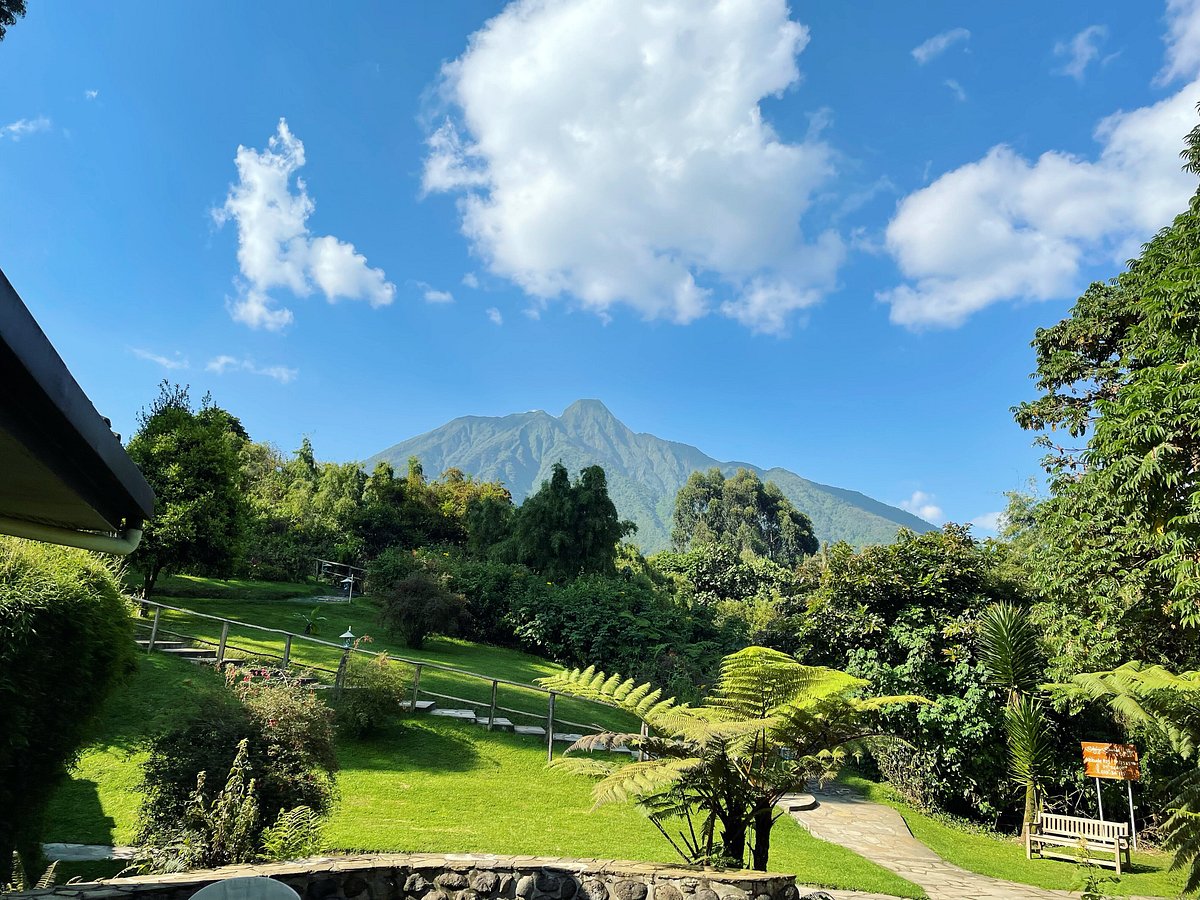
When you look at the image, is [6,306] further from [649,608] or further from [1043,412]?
[649,608]

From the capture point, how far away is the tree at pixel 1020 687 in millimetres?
10789

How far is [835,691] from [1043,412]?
991cm

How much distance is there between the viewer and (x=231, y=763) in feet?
18.3

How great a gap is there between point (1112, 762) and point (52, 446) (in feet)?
41.6

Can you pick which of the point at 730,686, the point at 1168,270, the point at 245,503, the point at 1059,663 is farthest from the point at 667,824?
the point at 245,503

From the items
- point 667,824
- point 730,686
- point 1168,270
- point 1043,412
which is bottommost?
point 667,824

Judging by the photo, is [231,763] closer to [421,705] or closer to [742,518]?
[421,705]

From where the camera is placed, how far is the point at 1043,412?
1222 cm

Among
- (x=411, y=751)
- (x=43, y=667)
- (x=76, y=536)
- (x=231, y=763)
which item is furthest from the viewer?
(x=411, y=751)

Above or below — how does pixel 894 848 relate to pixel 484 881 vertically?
below

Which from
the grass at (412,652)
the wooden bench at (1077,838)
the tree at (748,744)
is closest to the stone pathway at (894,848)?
the wooden bench at (1077,838)

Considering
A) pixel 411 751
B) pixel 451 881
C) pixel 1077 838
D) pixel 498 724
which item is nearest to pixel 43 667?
pixel 451 881

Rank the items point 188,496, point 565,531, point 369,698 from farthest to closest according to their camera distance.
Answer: point 565,531
point 188,496
point 369,698

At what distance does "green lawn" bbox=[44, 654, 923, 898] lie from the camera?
6438 millimetres
